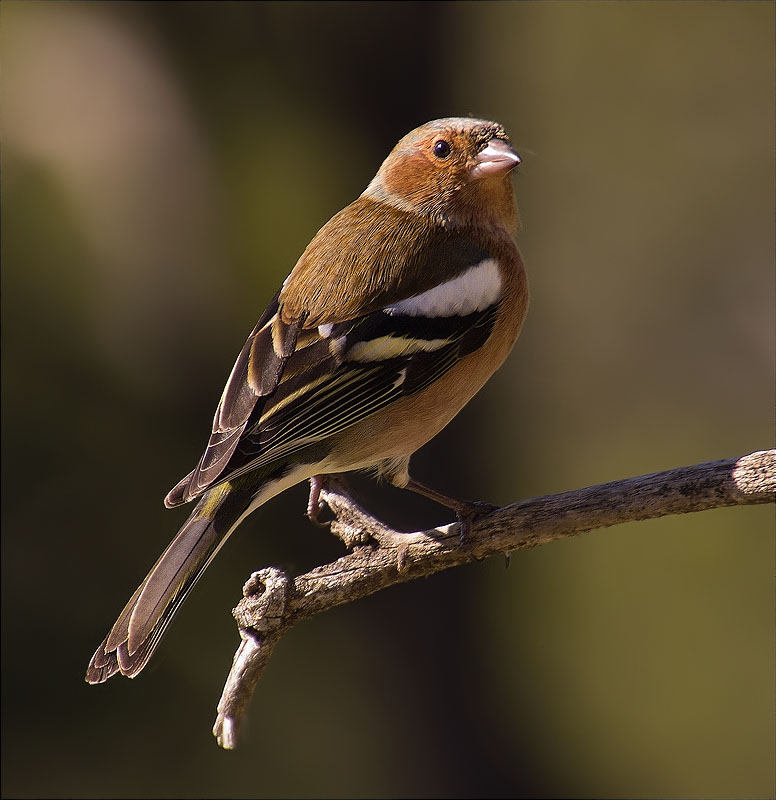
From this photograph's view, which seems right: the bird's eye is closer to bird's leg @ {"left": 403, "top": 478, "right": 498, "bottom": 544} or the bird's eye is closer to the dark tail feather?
bird's leg @ {"left": 403, "top": 478, "right": 498, "bottom": 544}

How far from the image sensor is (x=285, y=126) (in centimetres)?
786

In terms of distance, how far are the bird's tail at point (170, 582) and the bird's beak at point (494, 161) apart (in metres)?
1.40

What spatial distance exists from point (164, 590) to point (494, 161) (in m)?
1.87

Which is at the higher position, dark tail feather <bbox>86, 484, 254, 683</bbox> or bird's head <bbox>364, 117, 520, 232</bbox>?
bird's head <bbox>364, 117, 520, 232</bbox>

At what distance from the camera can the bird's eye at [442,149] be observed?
374 cm

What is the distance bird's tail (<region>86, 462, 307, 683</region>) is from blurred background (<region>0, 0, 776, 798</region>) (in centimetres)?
283

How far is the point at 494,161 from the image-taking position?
3.61 metres

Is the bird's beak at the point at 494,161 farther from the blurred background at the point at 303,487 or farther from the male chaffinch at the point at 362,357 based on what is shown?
the blurred background at the point at 303,487

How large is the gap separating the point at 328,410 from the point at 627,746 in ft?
20.1

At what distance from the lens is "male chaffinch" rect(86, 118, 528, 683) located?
10.0ft

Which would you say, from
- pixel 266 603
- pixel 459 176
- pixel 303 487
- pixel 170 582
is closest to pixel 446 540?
pixel 266 603

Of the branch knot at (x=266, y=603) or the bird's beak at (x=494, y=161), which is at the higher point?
Result: the bird's beak at (x=494, y=161)

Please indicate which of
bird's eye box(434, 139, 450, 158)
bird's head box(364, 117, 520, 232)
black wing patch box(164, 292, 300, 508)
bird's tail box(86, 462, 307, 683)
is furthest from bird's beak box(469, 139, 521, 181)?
bird's tail box(86, 462, 307, 683)

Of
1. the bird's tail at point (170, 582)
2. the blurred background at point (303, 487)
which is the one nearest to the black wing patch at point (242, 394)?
the bird's tail at point (170, 582)
